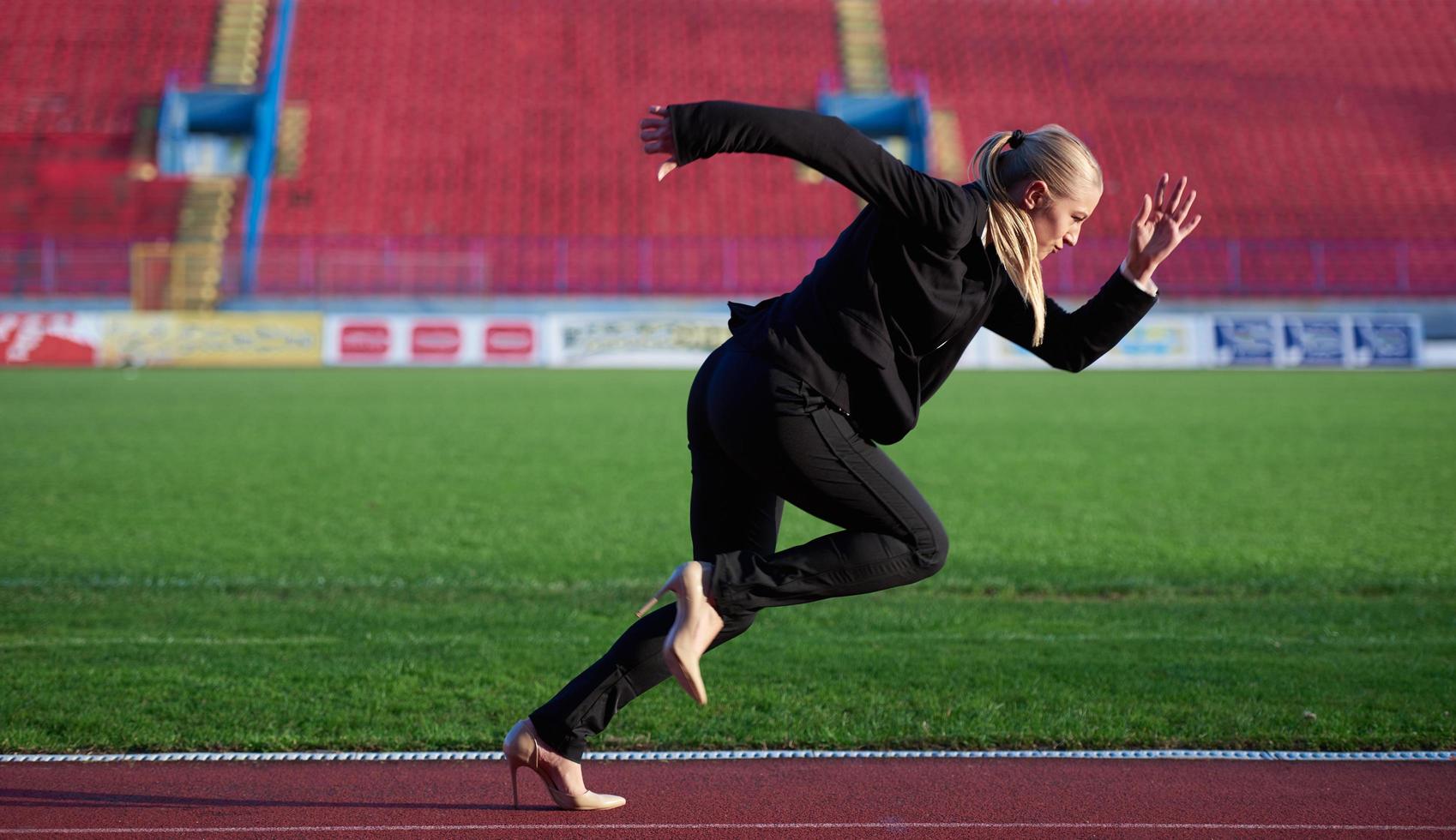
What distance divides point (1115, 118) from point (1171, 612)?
39.3 m

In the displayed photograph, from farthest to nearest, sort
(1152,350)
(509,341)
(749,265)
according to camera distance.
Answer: (749,265), (1152,350), (509,341)

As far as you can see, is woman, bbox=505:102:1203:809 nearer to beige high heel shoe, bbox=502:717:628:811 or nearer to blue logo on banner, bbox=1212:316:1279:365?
beige high heel shoe, bbox=502:717:628:811

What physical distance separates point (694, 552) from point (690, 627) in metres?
0.28

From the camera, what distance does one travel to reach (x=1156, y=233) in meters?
3.82

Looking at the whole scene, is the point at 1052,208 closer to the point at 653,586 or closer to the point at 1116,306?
the point at 1116,306

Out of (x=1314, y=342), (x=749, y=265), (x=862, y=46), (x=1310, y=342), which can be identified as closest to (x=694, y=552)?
(x=1310, y=342)

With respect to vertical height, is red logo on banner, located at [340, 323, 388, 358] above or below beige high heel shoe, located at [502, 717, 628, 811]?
above

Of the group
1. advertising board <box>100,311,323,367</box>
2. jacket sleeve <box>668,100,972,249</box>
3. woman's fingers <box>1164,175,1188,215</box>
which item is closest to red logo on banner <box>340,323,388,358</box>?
advertising board <box>100,311,323,367</box>

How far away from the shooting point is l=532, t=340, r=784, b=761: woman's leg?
365cm

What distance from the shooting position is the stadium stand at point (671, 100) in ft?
116

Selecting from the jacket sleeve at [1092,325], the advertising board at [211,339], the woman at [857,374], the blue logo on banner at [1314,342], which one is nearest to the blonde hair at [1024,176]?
the woman at [857,374]

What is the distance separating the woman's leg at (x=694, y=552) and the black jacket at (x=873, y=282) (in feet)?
1.07

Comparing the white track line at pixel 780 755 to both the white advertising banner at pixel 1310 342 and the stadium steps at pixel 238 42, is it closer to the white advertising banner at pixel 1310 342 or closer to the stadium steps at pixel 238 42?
the white advertising banner at pixel 1310 342

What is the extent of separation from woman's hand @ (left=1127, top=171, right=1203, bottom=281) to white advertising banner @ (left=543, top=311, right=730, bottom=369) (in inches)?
1043
